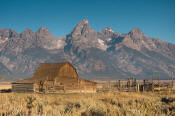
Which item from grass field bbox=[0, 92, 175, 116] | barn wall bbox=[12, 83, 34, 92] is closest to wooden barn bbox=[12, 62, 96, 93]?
barn wall bbox=[12, 83, 34, 92]

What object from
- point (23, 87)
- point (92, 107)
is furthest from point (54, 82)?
point (92, 107)

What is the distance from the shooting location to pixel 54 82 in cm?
4997

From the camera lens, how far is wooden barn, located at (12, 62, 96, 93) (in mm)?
48688

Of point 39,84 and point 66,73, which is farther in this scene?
point 66,73

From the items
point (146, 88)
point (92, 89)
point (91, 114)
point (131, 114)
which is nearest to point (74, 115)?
point (91, 114)

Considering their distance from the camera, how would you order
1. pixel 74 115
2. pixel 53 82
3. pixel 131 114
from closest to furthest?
1. pixel 131 114
2. pixel 74 115
3. pixel 53 82

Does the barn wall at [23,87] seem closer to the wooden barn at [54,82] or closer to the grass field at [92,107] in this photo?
the wooden barn at [54,82]

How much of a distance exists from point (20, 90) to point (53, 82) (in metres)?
7.29

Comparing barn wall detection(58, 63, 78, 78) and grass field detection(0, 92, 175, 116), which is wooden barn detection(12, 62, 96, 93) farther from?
grass field detection(0, 92, 175, 116)

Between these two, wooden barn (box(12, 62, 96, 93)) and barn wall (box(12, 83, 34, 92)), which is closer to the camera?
wooden barn (box(12, 62, 96, 93))

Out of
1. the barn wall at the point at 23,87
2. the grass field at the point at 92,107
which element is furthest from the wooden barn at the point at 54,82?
the grass field at the point at 92,107

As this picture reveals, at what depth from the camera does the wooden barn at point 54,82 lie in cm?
4869

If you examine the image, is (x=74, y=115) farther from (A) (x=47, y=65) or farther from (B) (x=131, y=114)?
(A) (x=47, y=65)

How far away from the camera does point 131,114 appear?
31.5ft
